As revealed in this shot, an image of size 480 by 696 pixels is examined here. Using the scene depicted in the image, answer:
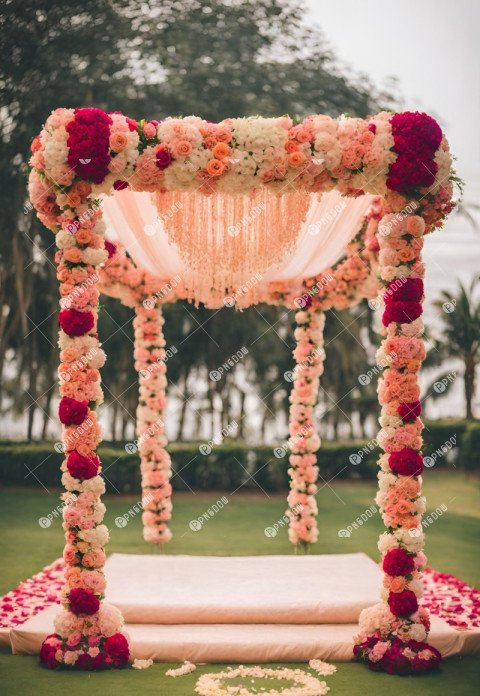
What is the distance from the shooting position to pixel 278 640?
251 inches

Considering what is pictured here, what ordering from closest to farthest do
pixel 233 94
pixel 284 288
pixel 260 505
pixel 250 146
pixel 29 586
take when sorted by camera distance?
1. pixel 250 146
2. pixel 29 586
3. pixel 284 288
4. pixel 260 505
5. pixel 233 94

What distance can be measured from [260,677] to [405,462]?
6.24ft

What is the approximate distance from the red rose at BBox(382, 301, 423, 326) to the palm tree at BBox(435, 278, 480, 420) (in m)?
13.1

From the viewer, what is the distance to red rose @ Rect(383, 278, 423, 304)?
6281mm

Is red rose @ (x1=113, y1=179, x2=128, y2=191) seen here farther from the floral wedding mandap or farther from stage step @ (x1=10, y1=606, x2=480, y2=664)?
stage step @ (x1=10, y1=606, x2=480, y2=664)

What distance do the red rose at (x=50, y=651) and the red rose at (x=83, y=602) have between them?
10.6 inches

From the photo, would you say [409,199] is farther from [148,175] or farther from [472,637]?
[472,637]

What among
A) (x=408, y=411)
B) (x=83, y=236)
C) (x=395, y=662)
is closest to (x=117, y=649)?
(x=395, y=662)

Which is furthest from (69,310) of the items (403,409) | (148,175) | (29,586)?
(29,586)

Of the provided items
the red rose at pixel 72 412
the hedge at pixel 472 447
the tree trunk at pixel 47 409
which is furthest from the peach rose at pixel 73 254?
the hedge at pixel 472 447

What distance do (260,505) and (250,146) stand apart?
865cm

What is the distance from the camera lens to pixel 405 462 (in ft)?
20.4

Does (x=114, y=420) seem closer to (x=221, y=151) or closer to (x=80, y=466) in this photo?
(x=80, y=466)

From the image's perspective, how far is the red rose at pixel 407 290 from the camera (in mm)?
6281
